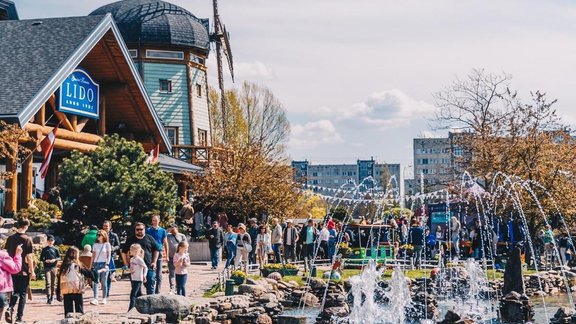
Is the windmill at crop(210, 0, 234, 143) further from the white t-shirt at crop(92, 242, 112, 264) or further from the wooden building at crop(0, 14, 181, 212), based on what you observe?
the white t-shirt at crop(92, 242, 112, 264)

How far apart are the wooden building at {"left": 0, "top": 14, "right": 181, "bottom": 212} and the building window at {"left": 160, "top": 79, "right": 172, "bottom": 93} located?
1446cm

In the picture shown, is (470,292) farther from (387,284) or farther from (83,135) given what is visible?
(83,135)

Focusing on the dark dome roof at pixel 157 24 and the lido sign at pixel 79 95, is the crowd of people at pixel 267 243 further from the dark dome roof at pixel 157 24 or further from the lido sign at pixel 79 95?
the dark dome roof at pixel 157 24

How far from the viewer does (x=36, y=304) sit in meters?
19.0

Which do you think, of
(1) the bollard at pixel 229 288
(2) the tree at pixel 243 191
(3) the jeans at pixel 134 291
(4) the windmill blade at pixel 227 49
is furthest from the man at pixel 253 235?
(4) the windmill blade at pixel 227 49

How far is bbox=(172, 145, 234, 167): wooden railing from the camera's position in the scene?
42.4 meters

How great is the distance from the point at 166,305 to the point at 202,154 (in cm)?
2826

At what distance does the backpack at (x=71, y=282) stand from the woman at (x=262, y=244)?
1213cm

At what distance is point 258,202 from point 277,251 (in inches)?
278

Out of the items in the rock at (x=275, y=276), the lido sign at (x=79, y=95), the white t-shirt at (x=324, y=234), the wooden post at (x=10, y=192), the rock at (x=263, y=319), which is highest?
the lido sign at (x=79, y=95)

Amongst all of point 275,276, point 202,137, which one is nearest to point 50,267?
point 275,276

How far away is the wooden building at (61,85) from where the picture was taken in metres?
27.4

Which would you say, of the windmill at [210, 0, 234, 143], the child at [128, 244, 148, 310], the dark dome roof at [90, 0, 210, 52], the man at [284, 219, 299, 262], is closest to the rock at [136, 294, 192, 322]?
the child at [128, 244, 148, 310]

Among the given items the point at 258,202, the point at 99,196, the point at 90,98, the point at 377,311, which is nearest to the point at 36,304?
the point at 99,196
